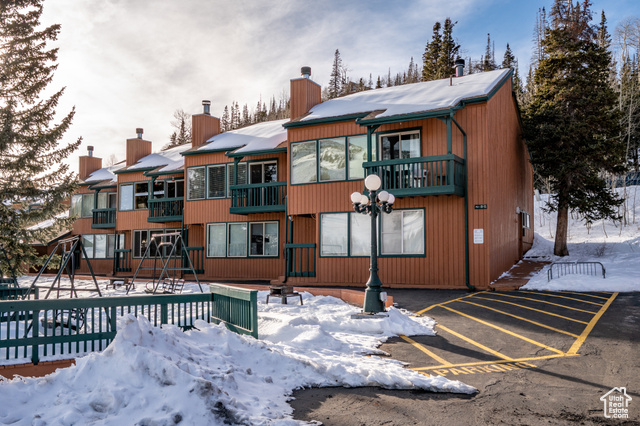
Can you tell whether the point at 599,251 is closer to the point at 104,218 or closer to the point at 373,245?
the point at 373,245

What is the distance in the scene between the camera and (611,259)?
71.1ft

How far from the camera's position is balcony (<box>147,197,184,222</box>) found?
26.9m

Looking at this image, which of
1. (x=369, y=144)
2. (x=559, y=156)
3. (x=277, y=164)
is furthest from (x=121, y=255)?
(x=559, y=156)

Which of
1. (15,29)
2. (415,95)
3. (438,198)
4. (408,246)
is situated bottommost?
(408,246)

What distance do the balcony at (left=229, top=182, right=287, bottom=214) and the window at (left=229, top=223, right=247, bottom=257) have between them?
1.49 m

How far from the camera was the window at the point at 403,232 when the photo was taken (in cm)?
1798

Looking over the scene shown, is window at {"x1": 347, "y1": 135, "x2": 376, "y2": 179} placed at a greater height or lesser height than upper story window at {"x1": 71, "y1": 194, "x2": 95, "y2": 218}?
greater

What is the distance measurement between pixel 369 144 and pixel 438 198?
3.17 m

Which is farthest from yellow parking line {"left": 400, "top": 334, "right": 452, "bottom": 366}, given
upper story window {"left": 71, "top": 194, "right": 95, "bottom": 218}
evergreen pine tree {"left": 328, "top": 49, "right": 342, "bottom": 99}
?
evergreen pine tree {"left": 328, "top": 49, "right": 342, "bottom": 99}

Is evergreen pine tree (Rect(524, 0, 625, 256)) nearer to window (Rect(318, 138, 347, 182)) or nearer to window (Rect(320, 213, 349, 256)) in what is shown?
window (Rect(318, 138, 347, 182))

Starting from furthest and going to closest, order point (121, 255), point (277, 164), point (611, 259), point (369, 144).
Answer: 1. point (121, 255)
2. point (277, 164)
3. point (611, 259)
4. point (369, 144)

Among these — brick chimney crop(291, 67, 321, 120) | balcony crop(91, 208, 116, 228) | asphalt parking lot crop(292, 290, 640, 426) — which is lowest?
asphalt parking lot crop(292, 290, 640, 426)

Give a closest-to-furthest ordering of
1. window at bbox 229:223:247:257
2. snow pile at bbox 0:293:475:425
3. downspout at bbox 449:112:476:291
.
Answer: snow pile at bbox 0:293:475:425 < downspout at bbox 449:112:476:291 < window at bbox 229:223:247:257

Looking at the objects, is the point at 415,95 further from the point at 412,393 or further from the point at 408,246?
the point at 412,393
